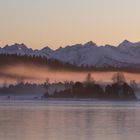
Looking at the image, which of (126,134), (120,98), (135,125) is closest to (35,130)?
(126,134)

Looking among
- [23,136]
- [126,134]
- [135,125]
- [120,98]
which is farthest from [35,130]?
[120,98]

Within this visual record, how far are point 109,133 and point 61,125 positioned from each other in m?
6.49

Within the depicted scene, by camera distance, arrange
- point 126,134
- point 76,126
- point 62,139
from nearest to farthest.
Result: point 62,139, point 126,134, point 76,126

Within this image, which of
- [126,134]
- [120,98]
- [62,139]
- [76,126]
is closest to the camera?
[62,139]

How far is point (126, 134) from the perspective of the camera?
33.7m

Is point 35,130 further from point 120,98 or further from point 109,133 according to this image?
point 120,98

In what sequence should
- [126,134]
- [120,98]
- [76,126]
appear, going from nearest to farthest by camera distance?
1. [126,134]
2. [76,126]
3. [120,98]

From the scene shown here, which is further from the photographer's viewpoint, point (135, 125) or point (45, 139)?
point (135, 125)

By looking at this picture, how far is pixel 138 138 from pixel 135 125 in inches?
368

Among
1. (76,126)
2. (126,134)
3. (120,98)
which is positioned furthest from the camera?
(120,98)

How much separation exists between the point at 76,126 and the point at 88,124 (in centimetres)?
230

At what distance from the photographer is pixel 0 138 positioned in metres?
30.8

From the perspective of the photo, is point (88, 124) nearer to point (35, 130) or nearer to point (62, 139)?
point (35, 130)

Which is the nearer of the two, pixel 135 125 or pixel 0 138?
pixel 0 138
